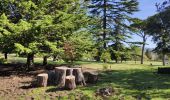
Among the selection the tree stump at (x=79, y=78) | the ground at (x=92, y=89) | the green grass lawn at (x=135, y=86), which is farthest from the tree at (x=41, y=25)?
the green grass lawn at (x=135, y=86)

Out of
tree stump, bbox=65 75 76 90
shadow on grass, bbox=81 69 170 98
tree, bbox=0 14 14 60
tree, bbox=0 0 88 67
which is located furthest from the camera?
tree, bbox=0 0 88 67

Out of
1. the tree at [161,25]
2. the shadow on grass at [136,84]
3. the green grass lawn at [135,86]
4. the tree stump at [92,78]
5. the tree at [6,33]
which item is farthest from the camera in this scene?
the tree at [161,25]

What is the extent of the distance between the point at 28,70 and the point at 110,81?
7.75m

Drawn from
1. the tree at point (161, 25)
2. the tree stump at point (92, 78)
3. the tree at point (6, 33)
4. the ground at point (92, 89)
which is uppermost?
the tree at point (161, 25)

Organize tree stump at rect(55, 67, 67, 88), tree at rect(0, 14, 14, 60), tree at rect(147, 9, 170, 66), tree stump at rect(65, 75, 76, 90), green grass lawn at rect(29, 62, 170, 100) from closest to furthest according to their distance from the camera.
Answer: green grass lawn at rect(29, 62, 170, 100) → tree stump at rect(65, 75, 76, 90) → tree stump at rect(55, 67, 67, 88) → tree at rect(0, 14, 14, 60) → tree at rect(147, 9, 170, 66)

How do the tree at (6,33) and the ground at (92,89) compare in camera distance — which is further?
the tree at (6,33)

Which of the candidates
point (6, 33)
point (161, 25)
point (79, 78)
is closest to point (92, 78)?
point (79, 78)

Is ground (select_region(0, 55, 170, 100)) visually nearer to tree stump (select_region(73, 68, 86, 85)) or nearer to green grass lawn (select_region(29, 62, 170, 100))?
green grass lawn (select_region(29, 62, 170, 100))

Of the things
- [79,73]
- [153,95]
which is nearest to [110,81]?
[79,73]

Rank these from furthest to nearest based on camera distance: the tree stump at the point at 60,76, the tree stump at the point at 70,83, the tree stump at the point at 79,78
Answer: the tree stump at the point at 79,78 < the tree stump at the point at 60,76 < the tree stump at the point at 70,83

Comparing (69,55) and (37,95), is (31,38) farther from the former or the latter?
(37,95)

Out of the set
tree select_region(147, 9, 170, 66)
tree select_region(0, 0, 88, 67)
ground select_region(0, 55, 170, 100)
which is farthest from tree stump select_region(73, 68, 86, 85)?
tree select_region(147, 9, 170, 66)

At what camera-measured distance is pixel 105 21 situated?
44.1 meters

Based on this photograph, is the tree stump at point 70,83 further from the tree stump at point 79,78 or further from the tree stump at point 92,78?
the tree stump at point 92,78
